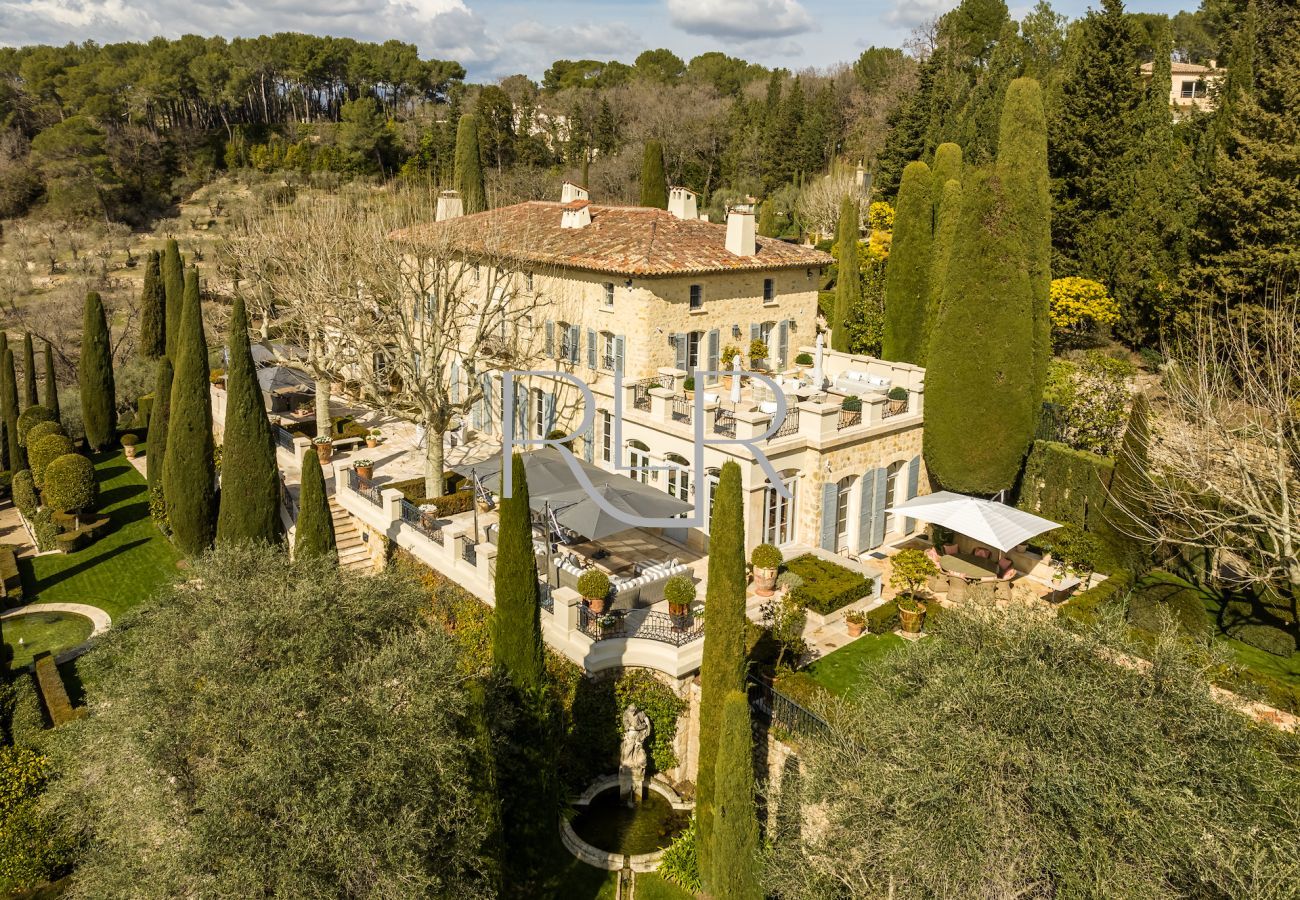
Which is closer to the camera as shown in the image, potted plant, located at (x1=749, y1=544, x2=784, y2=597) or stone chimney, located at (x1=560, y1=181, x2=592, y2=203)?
potted plant, located at (x1=749, y1=544, x2=784, y2=597)

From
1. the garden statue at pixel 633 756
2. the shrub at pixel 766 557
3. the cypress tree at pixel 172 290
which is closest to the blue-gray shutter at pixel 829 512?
the shrub at pixel 766 557

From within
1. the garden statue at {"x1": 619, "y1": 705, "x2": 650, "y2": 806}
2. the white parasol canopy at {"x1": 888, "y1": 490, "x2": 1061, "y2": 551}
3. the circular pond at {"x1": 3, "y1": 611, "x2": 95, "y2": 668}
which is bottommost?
the circular pond at {"x1": 3, "y1": 611, "x2": 95, "y2": 668}

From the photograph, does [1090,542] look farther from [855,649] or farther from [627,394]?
[627,394]

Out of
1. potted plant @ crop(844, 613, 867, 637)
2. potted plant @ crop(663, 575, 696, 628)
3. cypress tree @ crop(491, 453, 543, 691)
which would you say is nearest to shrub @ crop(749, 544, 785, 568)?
potted plant @ crop(844, 613, 867, 637)

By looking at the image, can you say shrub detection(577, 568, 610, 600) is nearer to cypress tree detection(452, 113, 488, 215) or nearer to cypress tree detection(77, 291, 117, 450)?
cypress tree detection(452, 113, 488, 215)

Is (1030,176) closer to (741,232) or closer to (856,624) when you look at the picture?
(741,232)

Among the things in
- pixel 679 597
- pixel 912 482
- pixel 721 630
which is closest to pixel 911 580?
pixel 912 482

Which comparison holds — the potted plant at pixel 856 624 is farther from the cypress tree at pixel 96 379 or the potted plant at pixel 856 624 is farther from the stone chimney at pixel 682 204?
the cypress tree at pixel 96 379
